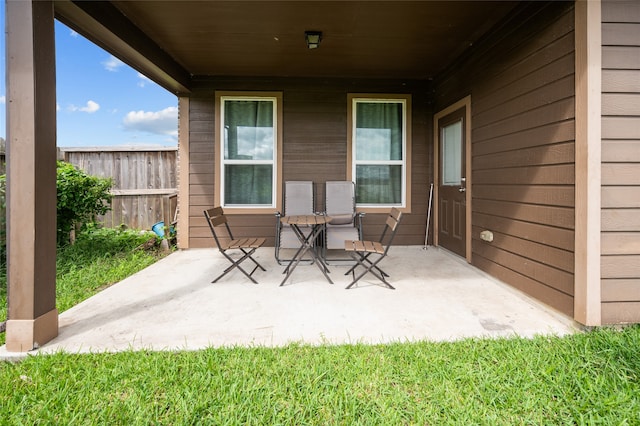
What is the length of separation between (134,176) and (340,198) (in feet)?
12.3

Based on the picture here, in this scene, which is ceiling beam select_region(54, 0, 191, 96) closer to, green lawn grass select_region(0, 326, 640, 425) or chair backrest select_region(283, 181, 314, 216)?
chair backrest select_region(283, 181, 314, 216)

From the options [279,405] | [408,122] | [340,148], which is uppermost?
[408,122]

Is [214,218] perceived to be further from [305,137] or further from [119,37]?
[305,137]

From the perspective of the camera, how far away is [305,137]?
4582mm

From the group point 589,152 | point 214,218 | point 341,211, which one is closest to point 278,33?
point 214,218

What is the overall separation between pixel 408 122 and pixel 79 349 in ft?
14.9

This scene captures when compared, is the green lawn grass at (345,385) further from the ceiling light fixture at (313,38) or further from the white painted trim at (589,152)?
the ceiling light fixture at (313,38)

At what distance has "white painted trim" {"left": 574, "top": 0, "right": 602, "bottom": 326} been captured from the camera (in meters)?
1.95

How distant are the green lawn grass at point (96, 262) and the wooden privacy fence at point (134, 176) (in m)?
0.32

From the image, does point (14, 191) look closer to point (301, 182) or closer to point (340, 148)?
point (301, 182)

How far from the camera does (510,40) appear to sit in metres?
2.82

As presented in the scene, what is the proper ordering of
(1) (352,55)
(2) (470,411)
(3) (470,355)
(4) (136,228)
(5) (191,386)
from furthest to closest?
(4) (136,228)
(1) (352,55)
(3) (470,355)
(5) (191,386)
(2) (470,411)

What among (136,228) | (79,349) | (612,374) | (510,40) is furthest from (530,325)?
(136,228)

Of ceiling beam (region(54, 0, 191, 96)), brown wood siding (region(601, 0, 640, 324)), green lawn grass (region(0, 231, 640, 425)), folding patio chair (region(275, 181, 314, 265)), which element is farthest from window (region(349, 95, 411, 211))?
green lawn grass (region(0, 231, 640, 425))
